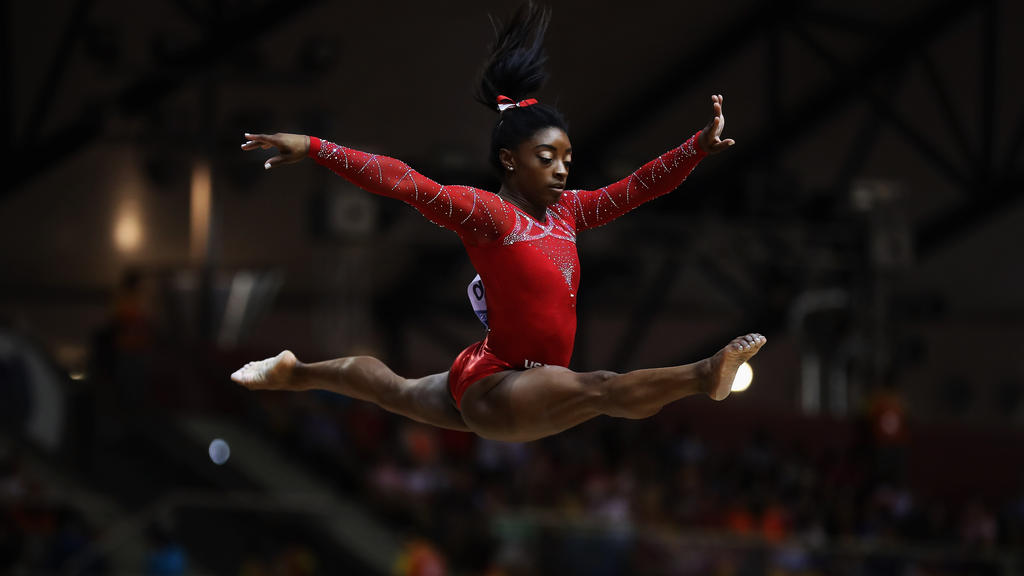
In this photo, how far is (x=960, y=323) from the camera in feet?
67.4

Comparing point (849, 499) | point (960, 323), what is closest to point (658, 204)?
point (849, 499)

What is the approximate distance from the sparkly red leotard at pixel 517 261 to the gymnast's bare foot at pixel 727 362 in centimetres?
75

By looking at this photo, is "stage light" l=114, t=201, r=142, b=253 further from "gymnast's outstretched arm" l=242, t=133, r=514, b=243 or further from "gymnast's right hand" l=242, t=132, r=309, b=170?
"gymnast's right hand" l=242, t=132, r=309, b=170

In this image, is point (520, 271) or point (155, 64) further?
point (155, 64)

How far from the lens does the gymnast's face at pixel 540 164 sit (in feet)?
15.4

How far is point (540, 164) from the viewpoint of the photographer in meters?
4.72

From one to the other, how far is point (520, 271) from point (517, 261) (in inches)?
1.4

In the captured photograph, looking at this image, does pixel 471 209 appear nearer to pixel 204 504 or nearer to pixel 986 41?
pixel 204 504

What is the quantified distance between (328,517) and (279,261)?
712 cm

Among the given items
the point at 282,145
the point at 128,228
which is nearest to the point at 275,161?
the point at 282,145

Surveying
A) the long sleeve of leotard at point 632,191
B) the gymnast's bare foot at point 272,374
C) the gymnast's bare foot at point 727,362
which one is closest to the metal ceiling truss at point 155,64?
the gymnast's bare foot at point 272,374

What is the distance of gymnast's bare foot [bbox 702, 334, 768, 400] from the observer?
4.14m

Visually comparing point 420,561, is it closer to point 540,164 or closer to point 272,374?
point 272,374

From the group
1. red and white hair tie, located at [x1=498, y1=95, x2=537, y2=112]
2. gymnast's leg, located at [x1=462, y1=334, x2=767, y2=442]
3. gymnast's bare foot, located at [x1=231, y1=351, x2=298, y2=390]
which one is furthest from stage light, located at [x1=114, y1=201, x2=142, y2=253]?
gymnast's leg, located at [x1=462, y1=334, x2=767, y2=442]
